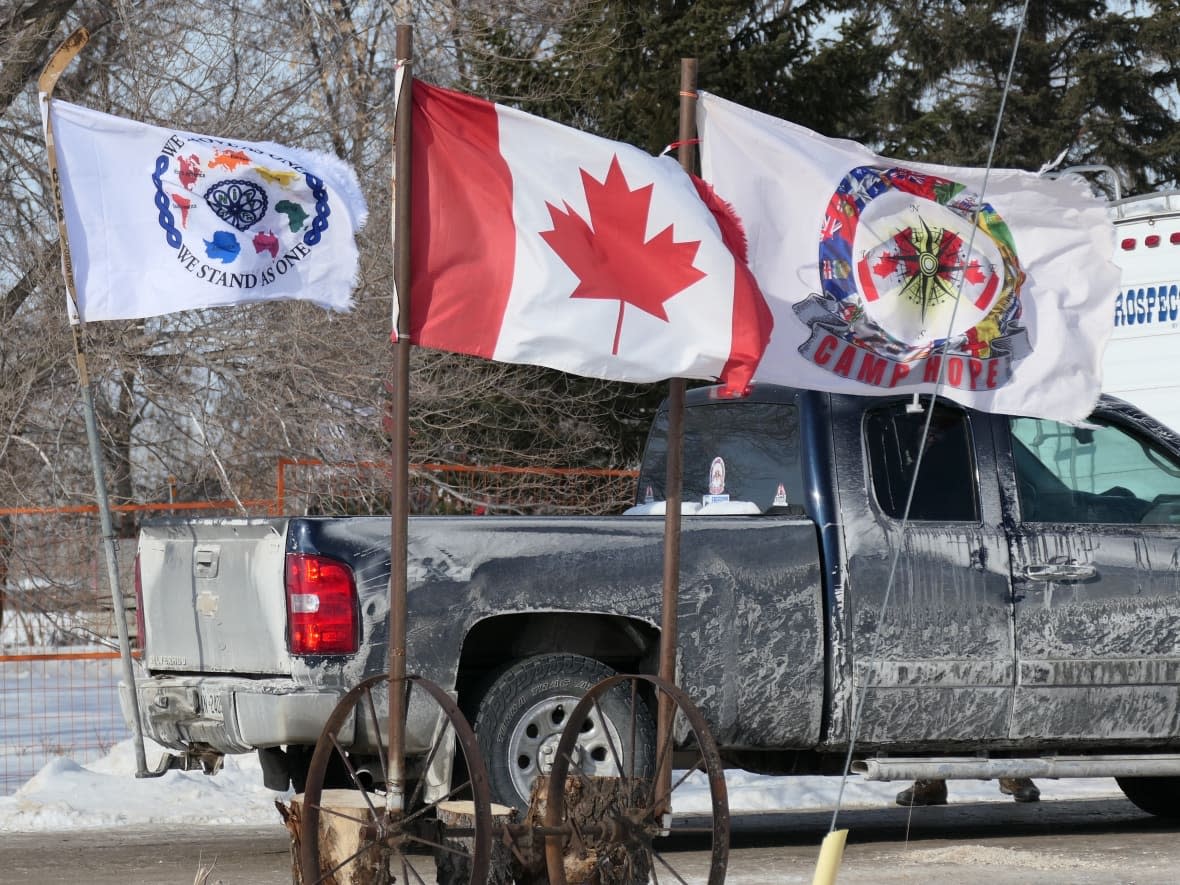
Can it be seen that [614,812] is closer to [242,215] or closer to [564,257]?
[564,257]

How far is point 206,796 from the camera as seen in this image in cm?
927

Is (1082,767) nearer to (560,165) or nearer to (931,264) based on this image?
(931,264)

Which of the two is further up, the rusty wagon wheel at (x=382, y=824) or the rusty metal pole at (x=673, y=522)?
the rusty metal pole at (x=673, y=522)

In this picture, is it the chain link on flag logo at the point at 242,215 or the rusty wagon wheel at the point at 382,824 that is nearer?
the rusty wagon wheel at the point at 382,824

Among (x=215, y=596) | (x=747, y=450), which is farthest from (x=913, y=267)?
(x=215, y=596)

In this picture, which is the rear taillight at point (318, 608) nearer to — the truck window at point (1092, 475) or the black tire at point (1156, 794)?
the truck window at point (1092, 475)

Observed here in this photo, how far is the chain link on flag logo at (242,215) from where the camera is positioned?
7660mm

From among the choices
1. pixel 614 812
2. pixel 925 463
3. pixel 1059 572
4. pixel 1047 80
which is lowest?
pixel 614 812

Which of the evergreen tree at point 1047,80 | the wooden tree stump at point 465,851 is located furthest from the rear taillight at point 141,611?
the evergreen tree at point 1047,80

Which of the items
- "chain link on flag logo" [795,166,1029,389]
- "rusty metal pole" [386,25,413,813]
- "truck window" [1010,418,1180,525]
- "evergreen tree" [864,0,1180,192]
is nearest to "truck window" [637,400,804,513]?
"truck window" [1010,418,1180,525]

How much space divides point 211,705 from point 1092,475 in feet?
12.9

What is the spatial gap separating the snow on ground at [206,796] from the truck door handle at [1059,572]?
6.56 feet

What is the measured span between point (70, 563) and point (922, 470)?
995cm

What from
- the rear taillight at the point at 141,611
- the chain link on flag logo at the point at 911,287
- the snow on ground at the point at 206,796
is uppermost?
the chain link on flag logo at the point at 911,287
